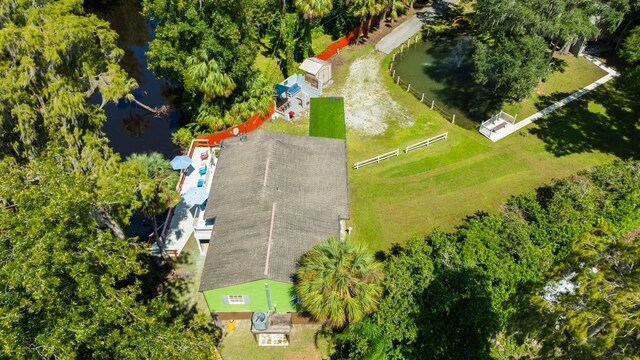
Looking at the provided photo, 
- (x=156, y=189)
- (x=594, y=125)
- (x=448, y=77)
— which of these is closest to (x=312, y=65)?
(x=448, y=77)

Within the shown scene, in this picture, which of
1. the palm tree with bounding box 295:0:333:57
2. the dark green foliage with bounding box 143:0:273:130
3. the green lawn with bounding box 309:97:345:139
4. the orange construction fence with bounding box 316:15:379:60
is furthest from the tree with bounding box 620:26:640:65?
the dark green foliage with bounding box 143:0:273:130

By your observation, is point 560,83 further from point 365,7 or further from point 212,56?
point 212,56

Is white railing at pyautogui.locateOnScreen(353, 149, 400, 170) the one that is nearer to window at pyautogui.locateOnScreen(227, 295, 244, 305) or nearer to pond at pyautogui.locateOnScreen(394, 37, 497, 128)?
pond at pyautogui.locateOnScreen(394, 37, 497, 128)

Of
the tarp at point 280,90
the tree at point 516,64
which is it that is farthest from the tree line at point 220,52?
the tree at point 516,64

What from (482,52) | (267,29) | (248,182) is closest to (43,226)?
(248,182)

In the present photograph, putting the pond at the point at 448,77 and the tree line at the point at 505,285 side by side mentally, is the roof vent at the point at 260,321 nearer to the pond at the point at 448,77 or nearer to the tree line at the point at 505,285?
the tree line at the point at 505,285

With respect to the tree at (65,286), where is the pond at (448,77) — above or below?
below
